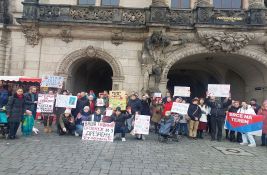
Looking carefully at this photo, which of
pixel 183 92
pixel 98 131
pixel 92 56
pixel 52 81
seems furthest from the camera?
pixel 92 56

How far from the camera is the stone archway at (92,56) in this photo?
1741 cm

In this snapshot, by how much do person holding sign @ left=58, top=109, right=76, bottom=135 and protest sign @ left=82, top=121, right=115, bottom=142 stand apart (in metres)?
1.00

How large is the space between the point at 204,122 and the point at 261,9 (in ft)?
27.5

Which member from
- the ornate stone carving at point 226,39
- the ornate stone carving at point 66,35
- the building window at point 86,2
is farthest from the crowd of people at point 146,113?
the building window at point 86,2

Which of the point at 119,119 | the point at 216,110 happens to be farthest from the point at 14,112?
the point at 216,110

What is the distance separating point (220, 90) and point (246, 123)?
8.23 ft

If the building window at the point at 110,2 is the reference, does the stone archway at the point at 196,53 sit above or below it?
below

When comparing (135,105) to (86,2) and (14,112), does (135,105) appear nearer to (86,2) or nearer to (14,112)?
(14,112)

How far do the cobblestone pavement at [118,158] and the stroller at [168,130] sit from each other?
0.40m

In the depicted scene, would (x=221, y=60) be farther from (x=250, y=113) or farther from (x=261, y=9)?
(x=250, y=113)

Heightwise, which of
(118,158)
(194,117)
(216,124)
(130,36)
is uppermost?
(130,36)

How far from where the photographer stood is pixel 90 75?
77.6ft

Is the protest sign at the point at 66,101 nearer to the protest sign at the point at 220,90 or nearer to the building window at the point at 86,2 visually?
the protest sign at the point at 220,90

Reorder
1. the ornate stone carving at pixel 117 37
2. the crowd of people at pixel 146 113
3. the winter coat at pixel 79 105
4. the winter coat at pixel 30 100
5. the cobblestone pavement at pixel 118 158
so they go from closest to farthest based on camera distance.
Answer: the cobblestone pavement at pixel 118 158 → the crowd of people at pixel 146 113 → the winter coat at pixel 30 100 → the winter coat at pixel 79 105 → the ornate stone carving at pixel 117 37
